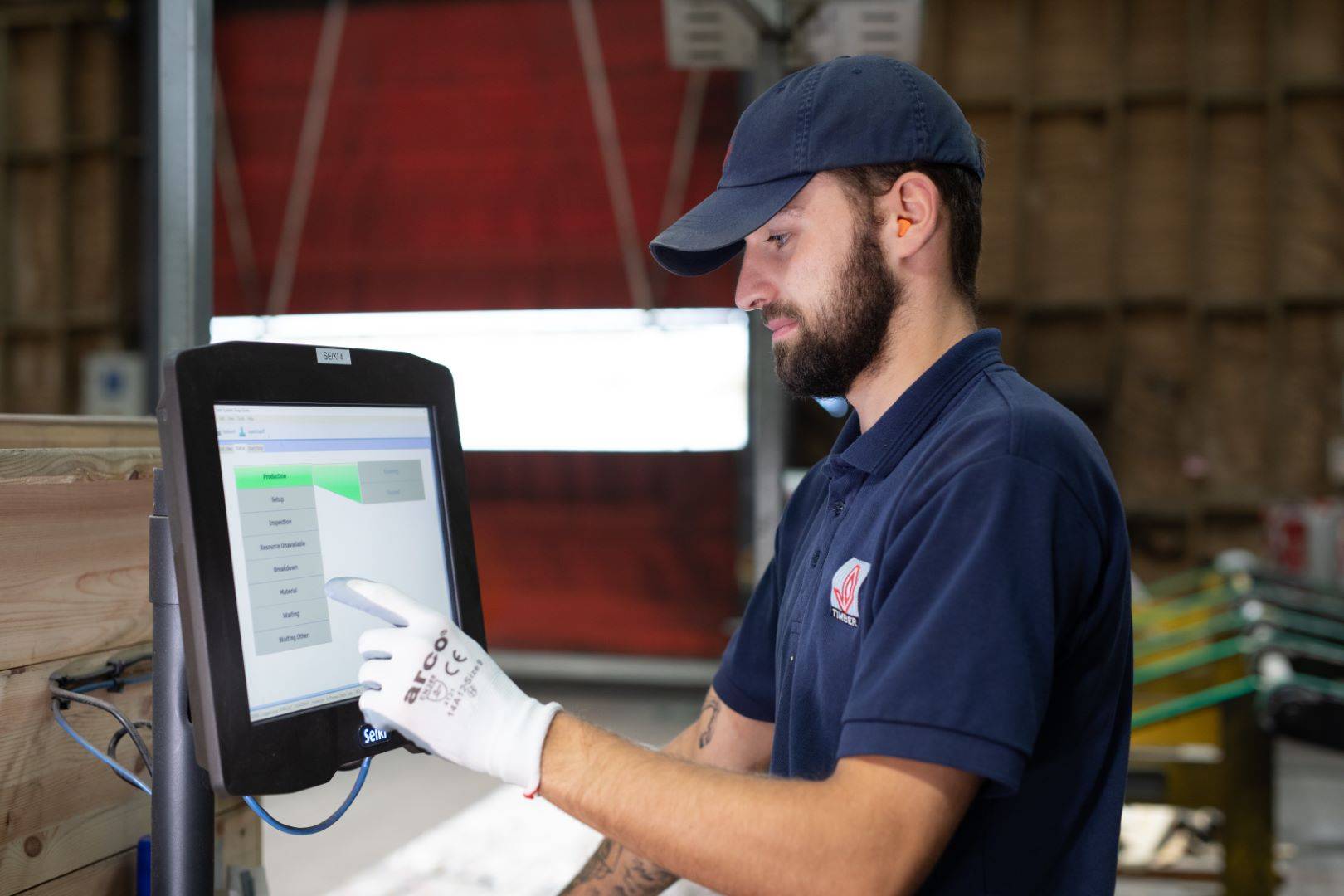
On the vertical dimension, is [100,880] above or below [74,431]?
below

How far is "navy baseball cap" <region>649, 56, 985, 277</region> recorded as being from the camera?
1.23 m

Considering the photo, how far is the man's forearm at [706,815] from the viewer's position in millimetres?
993

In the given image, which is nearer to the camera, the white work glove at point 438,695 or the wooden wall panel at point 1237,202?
the white work glove at point 438,695

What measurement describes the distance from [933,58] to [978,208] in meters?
5.85

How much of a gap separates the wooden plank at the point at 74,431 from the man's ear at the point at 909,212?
86 centimetres

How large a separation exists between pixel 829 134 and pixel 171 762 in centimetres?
90

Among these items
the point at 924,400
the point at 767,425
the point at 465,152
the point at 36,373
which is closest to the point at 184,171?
the point at 924,400

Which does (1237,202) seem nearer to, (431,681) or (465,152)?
(465,152)

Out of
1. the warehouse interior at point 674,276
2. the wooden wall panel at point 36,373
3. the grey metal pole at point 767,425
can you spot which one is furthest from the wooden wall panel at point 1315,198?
the wooden wall panel at point 36,373

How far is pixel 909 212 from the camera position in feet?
4.12

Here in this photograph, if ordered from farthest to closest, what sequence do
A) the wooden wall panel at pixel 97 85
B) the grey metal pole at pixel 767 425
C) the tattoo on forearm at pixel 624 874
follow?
1. the wooden wall panel at pixel 97 85
2. the grey metal pole at pixel 767 425
3. the tattoo on forearm at pixel 624 874

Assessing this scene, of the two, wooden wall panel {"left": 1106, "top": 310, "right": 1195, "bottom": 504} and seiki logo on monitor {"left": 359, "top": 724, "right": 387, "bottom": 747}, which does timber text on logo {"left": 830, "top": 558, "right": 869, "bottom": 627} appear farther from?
wooden wall panel {"left": 1106, "top": 310, "right": 1195, "bottom": 504}

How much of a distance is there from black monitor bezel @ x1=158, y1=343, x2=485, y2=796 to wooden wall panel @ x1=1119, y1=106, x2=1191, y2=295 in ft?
20.8

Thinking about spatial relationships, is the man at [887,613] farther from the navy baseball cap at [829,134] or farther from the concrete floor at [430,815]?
the concrete floor at [430,815]
